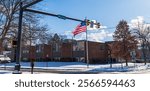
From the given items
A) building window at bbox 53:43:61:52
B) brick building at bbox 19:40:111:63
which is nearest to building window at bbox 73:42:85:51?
brick building at bbox 19:40:111:63

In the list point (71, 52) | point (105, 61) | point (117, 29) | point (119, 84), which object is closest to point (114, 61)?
point (105, 61)

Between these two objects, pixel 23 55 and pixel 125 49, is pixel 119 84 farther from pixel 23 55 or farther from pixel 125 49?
pixel 23 55

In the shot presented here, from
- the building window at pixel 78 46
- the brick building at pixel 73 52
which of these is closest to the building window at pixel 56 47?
the brick building at pixel 73 52

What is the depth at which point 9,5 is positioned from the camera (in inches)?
1076

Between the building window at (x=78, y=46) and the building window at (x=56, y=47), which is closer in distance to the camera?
the building window at (x=78, y=46)

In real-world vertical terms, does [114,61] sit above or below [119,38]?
below

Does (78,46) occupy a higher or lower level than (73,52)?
higher

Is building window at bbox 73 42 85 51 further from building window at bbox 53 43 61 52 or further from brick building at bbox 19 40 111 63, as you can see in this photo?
building window at bbox 53 43 61 52

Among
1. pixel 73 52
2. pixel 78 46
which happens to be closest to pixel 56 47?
pixel 73 52

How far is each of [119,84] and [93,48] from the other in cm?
6131

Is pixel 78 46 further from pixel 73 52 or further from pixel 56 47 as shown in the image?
pixel 56 47

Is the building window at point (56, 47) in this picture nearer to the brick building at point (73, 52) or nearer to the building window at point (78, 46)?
the brick building at point (73, 52)

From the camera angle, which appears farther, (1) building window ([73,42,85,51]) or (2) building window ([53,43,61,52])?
(2) building window ([53,43,61,52])

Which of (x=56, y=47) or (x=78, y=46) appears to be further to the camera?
(x=56, y=47)
